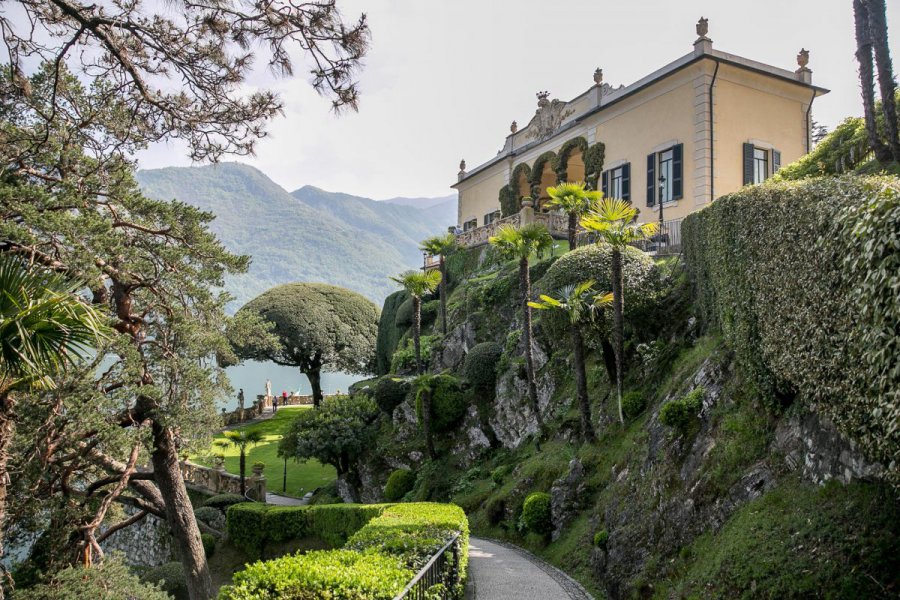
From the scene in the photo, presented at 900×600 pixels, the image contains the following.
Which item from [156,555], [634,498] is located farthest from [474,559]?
[156,555]

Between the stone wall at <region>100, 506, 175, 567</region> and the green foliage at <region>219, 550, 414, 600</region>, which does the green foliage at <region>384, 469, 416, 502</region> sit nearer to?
the stone wall at <region>100, 506, 175, 567</region>

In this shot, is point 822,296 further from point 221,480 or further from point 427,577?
point 221,480

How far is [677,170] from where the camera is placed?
25656mm

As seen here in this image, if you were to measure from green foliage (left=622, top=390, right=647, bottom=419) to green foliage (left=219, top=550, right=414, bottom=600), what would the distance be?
8841mm

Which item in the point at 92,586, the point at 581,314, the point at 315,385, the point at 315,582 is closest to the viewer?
the point at 315,582

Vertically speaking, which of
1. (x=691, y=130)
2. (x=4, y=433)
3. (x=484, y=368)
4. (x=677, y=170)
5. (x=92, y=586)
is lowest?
(x=92, y=586)

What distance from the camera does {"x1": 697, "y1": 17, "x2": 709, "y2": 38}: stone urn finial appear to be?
24578 millimetres

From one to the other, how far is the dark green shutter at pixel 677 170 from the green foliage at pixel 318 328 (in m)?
25.5

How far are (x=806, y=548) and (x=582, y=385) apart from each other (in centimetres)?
868

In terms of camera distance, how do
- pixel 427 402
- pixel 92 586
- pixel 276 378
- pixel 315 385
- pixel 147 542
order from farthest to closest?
pixel 276 378
pixel 315 385
pixel 147 542
pixel 427 402
pixel 92 586

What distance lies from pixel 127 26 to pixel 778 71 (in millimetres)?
25812

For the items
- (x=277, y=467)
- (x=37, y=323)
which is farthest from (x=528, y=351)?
(x=277, y=467)

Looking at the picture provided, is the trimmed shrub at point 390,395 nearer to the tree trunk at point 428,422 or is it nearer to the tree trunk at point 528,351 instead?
the tree trunk at point 428,422

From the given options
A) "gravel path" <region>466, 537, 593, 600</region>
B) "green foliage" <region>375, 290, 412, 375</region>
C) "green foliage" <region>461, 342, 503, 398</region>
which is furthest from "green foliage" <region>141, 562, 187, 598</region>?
"green foliage" <region>375, 290, 412, 375</region>
